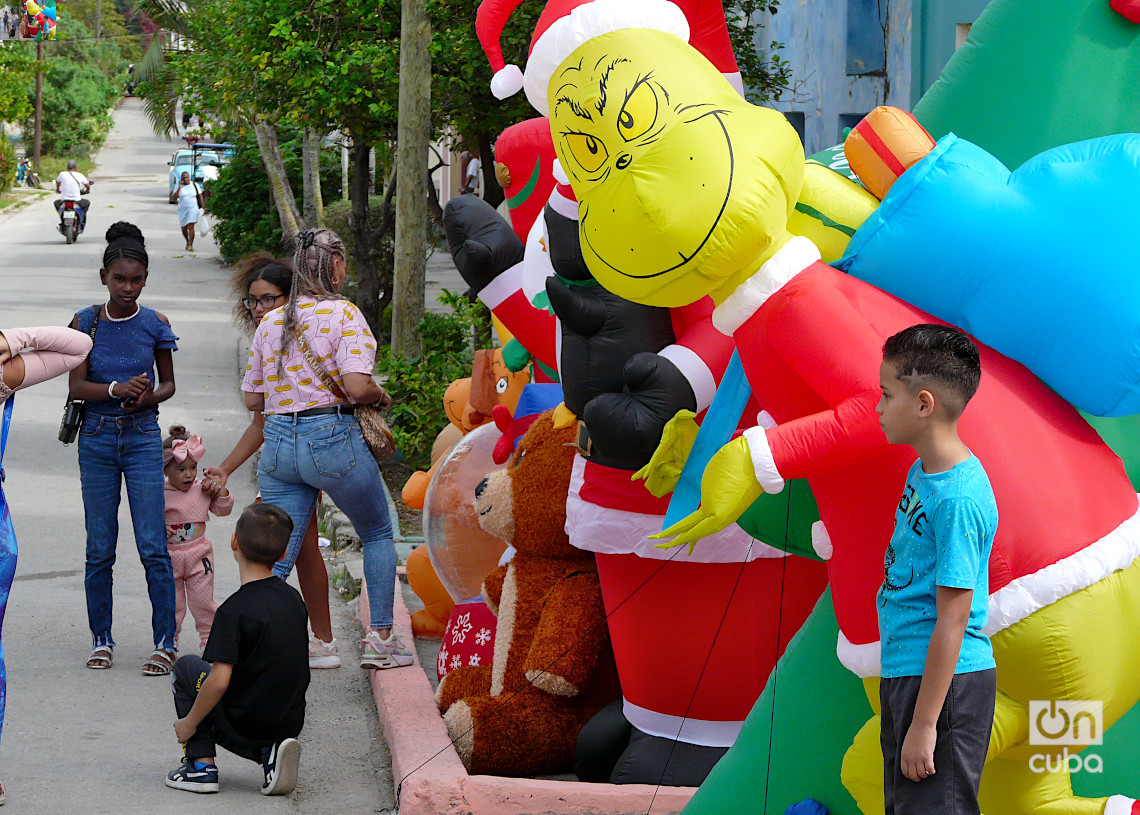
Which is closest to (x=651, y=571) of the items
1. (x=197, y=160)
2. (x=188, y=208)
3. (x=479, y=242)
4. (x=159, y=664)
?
(x=479, y=242)

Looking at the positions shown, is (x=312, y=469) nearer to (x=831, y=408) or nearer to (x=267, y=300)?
(x=267, y=300)

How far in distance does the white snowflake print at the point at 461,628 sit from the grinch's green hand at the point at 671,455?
185 centimetres

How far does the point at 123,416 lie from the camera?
526 centimetres

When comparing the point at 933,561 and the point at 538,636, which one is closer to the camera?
the point at 933,561

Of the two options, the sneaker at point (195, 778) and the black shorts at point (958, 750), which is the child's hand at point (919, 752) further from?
the sneaker at point (195, 778)

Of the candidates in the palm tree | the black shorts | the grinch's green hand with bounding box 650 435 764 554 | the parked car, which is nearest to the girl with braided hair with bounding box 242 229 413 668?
the grinch's green hand with bounding box 650 435 764 554

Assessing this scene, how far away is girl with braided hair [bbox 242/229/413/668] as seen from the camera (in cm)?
505

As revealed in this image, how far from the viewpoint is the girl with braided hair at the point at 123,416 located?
5.20 meters

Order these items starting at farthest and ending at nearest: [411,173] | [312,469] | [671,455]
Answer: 1. [411,173]
2. [312,469]
3. [671,455]

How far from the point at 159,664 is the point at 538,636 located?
7.04ft

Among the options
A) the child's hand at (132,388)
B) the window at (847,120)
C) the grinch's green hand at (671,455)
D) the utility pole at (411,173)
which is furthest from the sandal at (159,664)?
the window at (847,120)

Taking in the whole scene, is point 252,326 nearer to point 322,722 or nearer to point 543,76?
point 322,722

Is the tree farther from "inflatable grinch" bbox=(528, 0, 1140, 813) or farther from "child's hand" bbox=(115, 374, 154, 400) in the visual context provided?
"inflatable grinch" bbox=(528, 0, 1140, 813)

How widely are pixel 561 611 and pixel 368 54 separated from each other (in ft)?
24.3
